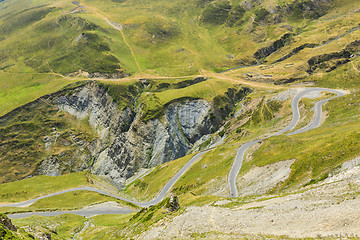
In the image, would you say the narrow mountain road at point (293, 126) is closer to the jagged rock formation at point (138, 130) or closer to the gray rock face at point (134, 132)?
the jagged rock formation at point (138, 130)

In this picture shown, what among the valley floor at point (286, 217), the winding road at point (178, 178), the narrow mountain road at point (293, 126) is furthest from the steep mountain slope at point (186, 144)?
the narrow mountain road at point (293, 126)

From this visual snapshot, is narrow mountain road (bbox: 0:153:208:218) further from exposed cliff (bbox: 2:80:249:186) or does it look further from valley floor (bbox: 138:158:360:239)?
valley floor (bbox: 138:158:360:239)

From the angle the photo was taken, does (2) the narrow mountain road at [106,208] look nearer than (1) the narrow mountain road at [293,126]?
No

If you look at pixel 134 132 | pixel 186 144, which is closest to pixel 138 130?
pixel 134 132

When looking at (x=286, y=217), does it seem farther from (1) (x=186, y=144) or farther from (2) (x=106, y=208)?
(1) (x=186, y=144)

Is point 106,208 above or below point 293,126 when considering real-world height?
above

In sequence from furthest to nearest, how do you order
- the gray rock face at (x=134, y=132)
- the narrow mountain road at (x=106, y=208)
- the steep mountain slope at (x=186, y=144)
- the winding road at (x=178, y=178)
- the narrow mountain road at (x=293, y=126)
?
the gray rock face at (x=134, y=132) → the narrow mountain road at (x=106, y=208) → the winding road at (x=178, y=178) → the narrow mountain road at (x=293, y=126) → the steep mountain slope at (x=186, y=144)

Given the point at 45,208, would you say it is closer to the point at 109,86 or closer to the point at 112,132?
the point at 112,132

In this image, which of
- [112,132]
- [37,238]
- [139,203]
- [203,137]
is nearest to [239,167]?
[139,203]

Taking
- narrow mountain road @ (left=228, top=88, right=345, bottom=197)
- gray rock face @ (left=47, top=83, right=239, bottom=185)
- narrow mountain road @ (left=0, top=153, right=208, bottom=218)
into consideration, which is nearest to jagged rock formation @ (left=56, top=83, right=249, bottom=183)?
gray rock face @ (left=47, top=83, right=239, bottom=185)
